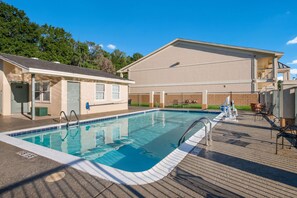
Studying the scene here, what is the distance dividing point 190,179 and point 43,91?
1189 cm

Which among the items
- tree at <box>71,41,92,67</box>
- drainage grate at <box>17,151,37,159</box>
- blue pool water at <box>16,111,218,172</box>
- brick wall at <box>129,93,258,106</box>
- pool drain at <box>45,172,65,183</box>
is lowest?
blue pool water at <box>16,111,218,172</box>

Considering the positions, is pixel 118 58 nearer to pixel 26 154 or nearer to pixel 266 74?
pixel 266 74

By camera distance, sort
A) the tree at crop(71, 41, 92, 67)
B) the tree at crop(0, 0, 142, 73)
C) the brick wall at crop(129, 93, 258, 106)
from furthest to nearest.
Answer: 1. the tree at crop(71, 41, 92, 67)
2. the tree at crop(0, 0, 142, 73)
3. the brick wall at crop(129, 93, 258, 106)

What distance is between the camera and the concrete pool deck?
2.66 m

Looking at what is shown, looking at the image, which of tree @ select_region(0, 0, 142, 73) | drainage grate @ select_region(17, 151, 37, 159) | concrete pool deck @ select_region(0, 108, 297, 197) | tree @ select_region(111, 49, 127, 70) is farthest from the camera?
tree @ select_region(111, 49, 127, 70)

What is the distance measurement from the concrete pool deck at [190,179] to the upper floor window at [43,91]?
8004mm

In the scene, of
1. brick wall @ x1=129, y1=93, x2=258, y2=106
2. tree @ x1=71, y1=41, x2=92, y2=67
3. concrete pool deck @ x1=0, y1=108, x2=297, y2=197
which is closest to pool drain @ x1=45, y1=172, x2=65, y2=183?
concrete pool deck @ x1=0, y1=108, x2=297, y2=197

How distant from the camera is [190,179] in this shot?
3.05 metres

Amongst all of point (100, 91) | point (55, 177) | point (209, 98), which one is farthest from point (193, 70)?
point (55, 177)

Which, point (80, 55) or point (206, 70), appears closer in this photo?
point (206, 70)

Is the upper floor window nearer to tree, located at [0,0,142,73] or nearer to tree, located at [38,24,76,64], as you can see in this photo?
tree, located at [0,0,142,73]

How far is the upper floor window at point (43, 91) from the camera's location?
11.5 metres

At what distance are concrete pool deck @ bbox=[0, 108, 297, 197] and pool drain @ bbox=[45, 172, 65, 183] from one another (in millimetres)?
56

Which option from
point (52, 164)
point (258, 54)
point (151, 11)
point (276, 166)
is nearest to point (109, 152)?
point (52, 164)
